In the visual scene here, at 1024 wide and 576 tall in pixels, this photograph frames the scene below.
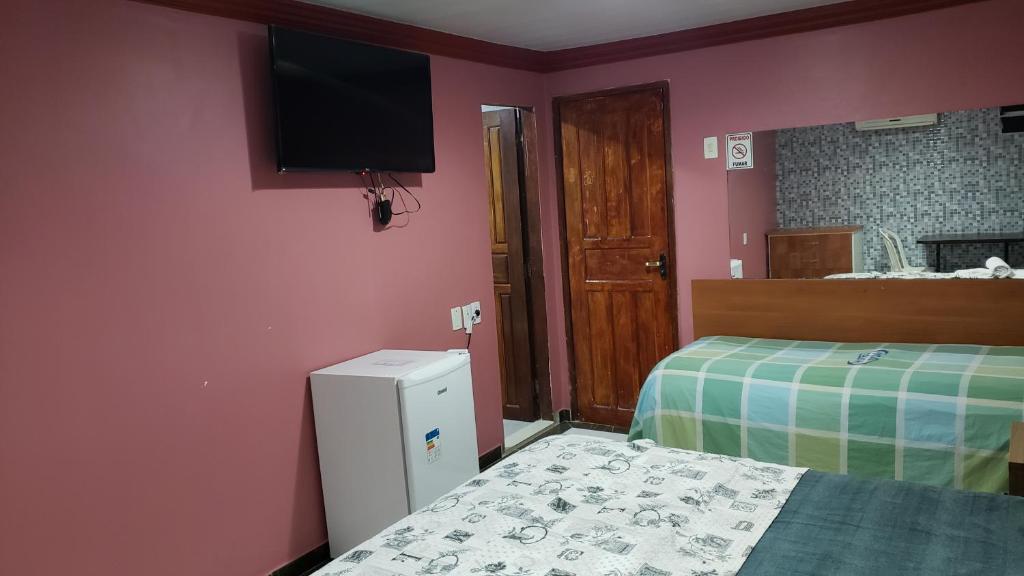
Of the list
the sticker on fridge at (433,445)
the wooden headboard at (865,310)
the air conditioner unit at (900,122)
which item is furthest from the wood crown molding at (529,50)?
the sticker on fridge at (433,445)

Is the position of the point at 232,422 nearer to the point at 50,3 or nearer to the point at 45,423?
the point at 45,423

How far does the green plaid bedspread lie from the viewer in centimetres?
275

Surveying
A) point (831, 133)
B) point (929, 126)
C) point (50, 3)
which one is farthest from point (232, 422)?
point (929, 126)

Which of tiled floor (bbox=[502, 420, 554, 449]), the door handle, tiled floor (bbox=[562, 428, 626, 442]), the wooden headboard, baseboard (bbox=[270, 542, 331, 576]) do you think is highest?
the door handle

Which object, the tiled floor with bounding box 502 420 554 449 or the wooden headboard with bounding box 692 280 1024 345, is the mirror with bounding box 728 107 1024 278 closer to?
the wooden headboard with bounding box 692 280 1024 345

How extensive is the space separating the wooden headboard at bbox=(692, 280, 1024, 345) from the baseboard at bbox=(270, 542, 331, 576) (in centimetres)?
228

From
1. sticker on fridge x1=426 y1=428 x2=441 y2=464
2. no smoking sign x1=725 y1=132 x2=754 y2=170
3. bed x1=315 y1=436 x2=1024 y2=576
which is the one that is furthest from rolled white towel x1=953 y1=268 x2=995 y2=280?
sticker on fridge x1=426 y1=428 x2=441 y2=464

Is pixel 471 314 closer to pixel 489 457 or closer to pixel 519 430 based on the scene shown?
pixel 489 457

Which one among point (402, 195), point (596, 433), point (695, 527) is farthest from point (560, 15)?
point (695, 527)

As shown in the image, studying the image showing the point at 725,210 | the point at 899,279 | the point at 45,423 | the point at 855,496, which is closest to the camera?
the point at 855,496

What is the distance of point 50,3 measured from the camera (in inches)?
93.7

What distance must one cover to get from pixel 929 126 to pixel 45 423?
3.97 meters

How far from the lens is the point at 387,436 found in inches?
120

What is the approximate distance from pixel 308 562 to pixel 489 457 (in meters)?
1.37
